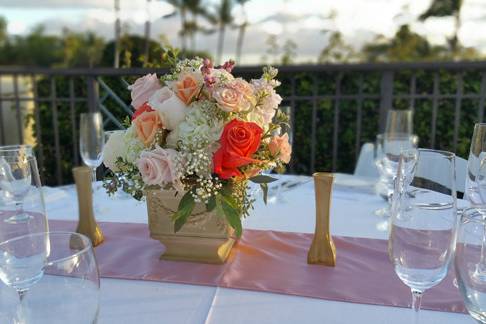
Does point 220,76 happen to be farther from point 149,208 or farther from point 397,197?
point 397,197

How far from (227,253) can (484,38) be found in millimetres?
11358

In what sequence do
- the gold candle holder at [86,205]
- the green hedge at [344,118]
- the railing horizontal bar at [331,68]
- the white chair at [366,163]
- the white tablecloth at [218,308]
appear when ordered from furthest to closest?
1. the green hedge at [344,118]
2. the railing horizontal bar at [331,68]
3. the white chair at [366,163]
4. the gold candle holder at [86,205]
5. the white tablecloth at [218,308]

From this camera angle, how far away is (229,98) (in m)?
0.88

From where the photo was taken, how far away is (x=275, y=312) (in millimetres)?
813

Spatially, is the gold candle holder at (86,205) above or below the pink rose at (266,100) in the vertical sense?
below

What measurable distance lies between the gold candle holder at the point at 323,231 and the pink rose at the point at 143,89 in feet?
1.44

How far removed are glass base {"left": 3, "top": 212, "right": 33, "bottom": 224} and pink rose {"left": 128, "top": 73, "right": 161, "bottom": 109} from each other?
0.35m

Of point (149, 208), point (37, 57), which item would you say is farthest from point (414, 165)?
point (37, 57)

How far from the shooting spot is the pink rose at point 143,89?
3.32 feet

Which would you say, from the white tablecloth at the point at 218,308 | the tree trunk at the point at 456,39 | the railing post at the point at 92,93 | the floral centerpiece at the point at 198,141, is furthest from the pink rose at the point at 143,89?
the tree trunk at the point at 456,39

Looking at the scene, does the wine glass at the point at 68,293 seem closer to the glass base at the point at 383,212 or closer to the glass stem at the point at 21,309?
the glass stem at the point at 21,309

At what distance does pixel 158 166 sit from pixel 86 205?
0.42 metres

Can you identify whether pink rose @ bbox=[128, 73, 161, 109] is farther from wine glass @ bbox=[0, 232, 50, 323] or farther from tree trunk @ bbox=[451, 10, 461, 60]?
tree trunk @ bbox=[451, 10, 461, 60]

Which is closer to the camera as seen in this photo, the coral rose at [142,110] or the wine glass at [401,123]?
the coral rose at [142,110]
